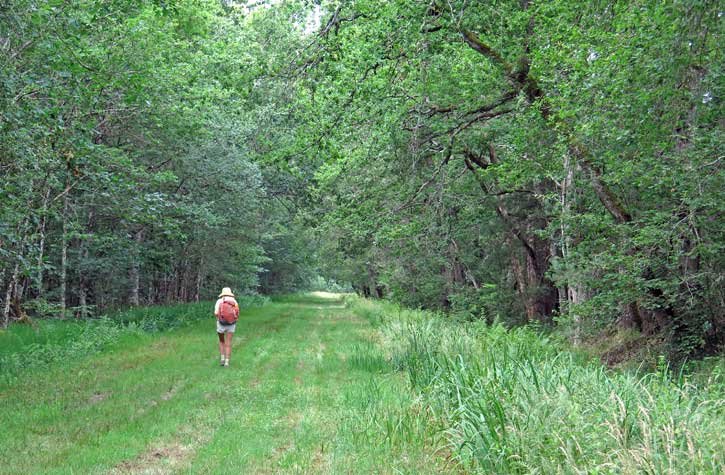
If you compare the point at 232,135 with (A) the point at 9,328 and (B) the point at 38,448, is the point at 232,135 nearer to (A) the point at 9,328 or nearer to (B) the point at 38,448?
(A) the point at 9,328

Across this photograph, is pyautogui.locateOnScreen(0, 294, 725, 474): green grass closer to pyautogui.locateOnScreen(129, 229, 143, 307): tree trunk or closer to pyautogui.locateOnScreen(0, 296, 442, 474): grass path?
pyautogui.locateOnScreen(0, 296, 442, 474): grass path

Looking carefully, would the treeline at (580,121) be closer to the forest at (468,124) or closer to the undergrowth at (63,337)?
the forest at (468,124)

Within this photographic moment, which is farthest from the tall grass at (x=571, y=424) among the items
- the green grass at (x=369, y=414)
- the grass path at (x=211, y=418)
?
the grass path at (x=211, y=418)

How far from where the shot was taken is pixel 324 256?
43188 mm

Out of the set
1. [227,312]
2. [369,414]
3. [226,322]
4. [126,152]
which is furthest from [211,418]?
[126,152]

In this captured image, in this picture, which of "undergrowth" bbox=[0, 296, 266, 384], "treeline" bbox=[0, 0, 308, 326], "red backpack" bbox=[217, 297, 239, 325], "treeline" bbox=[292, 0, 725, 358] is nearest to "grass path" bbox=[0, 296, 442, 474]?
"undergrowth" bbox=[0, 296, 266, 384]

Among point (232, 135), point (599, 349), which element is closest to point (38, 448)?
point (599, 349)

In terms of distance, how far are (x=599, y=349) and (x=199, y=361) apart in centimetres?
884

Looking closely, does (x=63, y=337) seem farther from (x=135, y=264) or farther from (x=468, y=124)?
(x=468, y=124)

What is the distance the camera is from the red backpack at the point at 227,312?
41.7 ft

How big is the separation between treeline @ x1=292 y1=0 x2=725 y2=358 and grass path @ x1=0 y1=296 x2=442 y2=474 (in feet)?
13.6

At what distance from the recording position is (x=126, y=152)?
66.1 feet

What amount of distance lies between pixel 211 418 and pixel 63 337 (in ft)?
28.9

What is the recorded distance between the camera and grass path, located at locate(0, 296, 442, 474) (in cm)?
594
